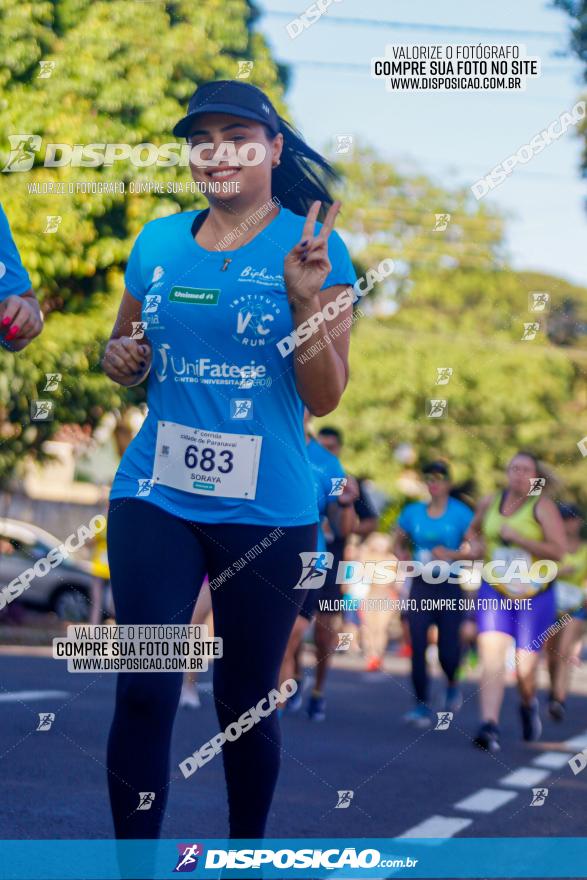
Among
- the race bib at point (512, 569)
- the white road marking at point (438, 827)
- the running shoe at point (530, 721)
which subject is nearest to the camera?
the white road marking at point (438, 827)

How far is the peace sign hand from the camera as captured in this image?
3652 millimetres

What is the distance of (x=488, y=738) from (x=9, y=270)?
18.4 feet

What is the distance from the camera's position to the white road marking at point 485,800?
258 inches

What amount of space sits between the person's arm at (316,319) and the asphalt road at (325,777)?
1.89 meters

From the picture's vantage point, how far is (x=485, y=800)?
6.86 m

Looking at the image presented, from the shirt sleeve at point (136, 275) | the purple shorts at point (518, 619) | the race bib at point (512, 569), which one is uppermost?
the shirt sleeve at point (136, 275)

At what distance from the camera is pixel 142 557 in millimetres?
3725

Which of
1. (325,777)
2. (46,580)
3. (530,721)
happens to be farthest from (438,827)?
(46,580)

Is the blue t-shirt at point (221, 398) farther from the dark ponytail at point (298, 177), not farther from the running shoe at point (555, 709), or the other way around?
the running shoe at point (555, 709)

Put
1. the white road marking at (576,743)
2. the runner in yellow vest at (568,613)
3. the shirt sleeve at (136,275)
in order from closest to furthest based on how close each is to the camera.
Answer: the shirt sleeve at (136,275)
the white road marking at (576,743)
the runner in yellow vest at (568,613)

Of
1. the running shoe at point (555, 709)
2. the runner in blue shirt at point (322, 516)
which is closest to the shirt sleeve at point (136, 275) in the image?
the runner in blue shirt at point (322, 516)

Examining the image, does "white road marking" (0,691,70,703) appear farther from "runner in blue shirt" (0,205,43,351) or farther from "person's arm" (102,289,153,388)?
"person's arm" (102,289,153,388)

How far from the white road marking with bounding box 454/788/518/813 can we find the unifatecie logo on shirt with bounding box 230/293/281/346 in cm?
318

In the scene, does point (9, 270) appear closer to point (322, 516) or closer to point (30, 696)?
point (322, 516)
